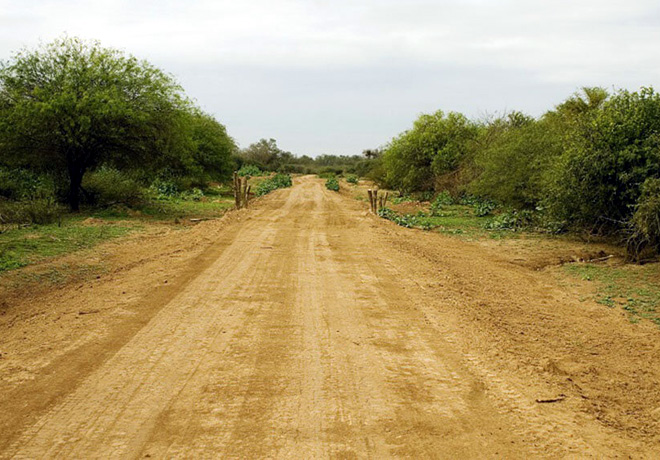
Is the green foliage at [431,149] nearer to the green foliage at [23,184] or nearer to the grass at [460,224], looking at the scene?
the grass at [460,224]

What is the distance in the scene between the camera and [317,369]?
5.34 m

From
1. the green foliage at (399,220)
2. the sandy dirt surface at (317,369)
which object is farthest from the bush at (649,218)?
the green foliage at (399,220)

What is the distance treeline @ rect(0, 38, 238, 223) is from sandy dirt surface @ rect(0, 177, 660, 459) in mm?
11666

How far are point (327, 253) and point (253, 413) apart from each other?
7921mm

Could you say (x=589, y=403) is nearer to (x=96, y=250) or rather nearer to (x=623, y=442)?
(x=623, y=442)

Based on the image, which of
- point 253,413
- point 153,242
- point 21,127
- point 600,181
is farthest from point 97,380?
point 21,127

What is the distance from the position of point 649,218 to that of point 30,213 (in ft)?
57.2

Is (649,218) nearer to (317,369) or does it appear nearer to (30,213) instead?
(317,369)

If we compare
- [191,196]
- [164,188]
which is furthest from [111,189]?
[164,188]

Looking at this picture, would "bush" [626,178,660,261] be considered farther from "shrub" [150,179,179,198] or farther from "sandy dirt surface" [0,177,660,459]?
"shrub" [150,179,179,198]

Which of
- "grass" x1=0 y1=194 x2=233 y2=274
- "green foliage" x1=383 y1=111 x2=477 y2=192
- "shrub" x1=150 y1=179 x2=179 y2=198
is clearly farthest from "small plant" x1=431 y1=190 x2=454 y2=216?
"shrub" x1=150 y1=179 x2=179 y2=198

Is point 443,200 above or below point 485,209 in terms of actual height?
above

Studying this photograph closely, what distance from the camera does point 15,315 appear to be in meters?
7.50

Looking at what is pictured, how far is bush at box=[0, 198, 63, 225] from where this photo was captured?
16.7 meters
